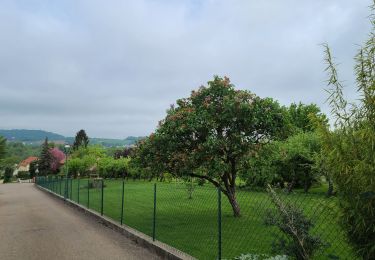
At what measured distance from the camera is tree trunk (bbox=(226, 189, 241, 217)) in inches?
582

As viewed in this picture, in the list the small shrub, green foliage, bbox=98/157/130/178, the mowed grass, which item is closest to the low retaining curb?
the mowed grass

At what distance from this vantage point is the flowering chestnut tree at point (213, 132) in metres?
13.7

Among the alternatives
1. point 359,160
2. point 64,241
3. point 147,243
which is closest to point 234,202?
point 147,243

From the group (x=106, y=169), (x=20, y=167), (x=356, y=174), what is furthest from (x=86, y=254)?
(x=20, y=167)

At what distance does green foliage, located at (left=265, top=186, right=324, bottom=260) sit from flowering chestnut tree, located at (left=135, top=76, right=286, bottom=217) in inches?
267

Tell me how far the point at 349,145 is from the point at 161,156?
33.2ft

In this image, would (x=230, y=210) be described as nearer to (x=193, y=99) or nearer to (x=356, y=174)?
(x=193, y=99)

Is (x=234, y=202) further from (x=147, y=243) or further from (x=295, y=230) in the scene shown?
(x=295, y=230)

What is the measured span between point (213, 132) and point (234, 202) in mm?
2669

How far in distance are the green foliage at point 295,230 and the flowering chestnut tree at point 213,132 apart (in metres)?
6.78

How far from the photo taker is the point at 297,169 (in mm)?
30344

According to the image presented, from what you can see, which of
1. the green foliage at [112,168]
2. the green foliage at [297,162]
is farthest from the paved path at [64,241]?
the green foliage at [112,168]

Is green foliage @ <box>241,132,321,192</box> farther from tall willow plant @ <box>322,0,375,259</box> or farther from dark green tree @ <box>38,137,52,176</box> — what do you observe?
dark green tree @ <box>38,137,52,176</box>

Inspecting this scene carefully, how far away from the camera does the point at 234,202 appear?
1502 cm
